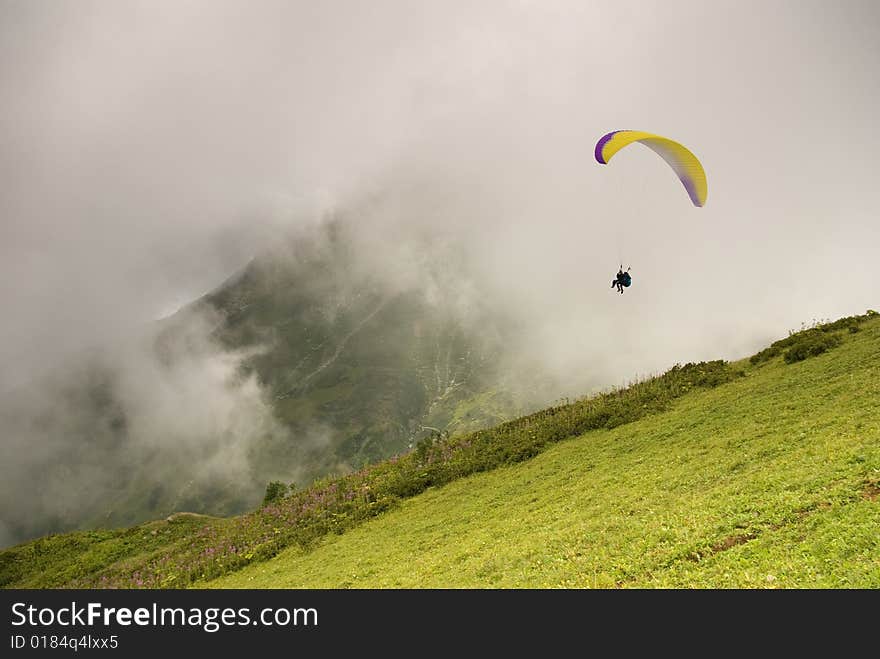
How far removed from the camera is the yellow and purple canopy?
2811cm

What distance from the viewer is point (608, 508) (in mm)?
16984

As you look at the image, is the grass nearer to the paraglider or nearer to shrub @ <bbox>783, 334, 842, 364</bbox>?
shrub @ <bbox>783, 334, 842, 364</bbox>

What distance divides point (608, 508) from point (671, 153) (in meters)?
24.9

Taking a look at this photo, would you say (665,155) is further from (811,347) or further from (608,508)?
(608,508)

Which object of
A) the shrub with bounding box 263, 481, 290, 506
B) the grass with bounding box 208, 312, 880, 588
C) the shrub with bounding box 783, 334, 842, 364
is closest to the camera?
the grass with bounding box 208, 312, 880, 588

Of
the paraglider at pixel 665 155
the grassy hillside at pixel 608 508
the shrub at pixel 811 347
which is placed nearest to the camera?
the grassy hillside at pixel 608 508

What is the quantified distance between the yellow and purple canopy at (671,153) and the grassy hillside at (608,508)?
13.0 m

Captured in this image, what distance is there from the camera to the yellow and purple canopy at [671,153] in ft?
92.2

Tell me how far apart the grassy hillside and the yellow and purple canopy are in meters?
13.0

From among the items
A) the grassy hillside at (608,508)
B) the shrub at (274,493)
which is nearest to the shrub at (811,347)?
the grassy hillside at (608,508)

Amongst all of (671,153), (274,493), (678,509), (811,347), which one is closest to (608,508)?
(678,509)

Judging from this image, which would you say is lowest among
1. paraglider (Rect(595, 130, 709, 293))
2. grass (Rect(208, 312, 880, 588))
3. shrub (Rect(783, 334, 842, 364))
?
grass (Rect(208, 312, 880, 588))

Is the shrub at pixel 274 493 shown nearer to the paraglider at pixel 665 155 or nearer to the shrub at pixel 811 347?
the paraglider at pixel 665 155

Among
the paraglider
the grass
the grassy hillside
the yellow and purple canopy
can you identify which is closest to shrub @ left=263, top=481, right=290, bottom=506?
the grassy hillside
